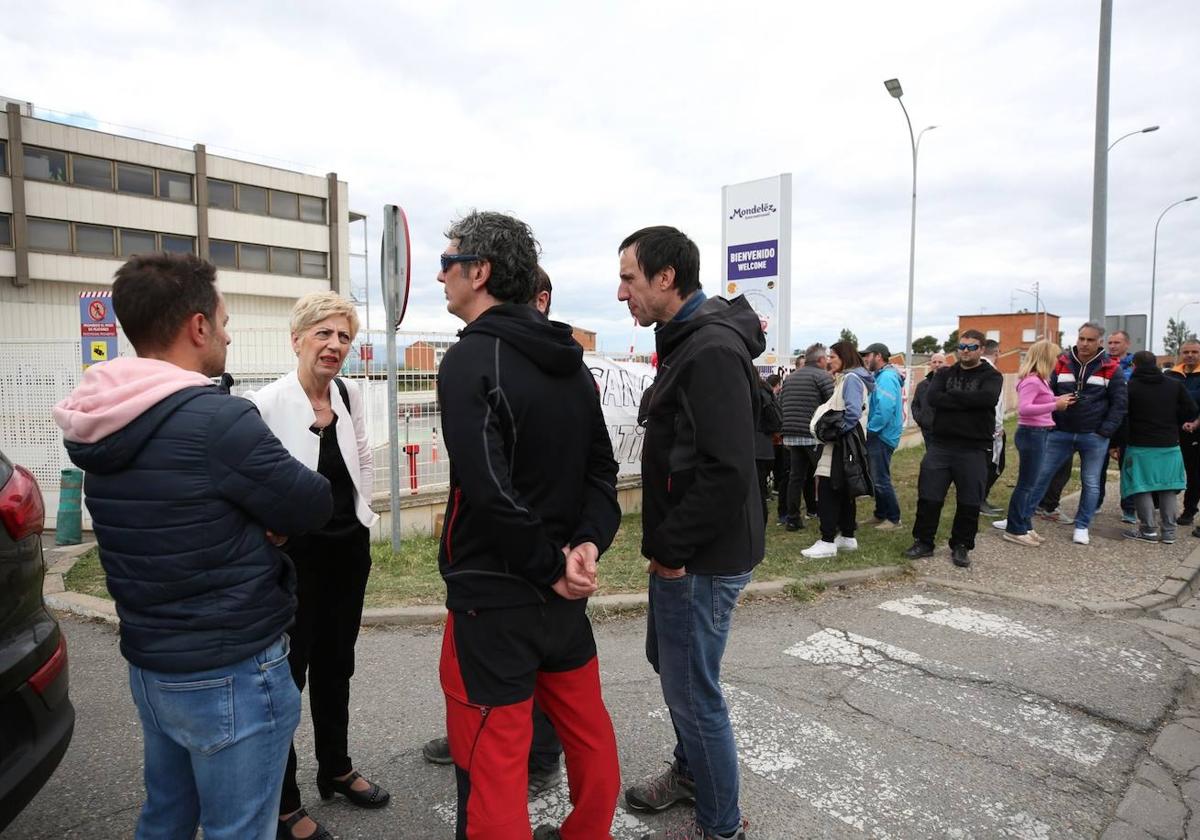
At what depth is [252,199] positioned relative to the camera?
132ft

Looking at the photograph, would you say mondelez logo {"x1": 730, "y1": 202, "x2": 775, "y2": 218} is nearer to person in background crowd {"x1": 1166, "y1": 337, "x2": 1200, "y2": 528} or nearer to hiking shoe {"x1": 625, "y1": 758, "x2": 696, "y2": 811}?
person in background crowd {"x1": 1166, "y1": 337, "x2": 1200, "y2": 528}

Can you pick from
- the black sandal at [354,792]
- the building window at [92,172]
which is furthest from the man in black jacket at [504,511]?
the building window at [92,172]

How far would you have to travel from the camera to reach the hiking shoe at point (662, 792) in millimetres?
2766

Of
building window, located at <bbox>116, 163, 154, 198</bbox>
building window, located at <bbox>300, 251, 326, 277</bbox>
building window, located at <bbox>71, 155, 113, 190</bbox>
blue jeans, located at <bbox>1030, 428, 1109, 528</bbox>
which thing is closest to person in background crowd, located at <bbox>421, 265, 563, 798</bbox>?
blue jeans, located at <bbox>1030, 428, 1109, 528</bbox>

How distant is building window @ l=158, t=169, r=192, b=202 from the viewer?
36562 mm

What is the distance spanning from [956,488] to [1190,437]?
4274mm

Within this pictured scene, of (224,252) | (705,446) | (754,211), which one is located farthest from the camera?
(224,252)

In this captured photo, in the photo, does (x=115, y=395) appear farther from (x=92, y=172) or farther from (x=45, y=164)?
(x=92, y=172)

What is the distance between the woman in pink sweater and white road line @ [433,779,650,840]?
5.72m

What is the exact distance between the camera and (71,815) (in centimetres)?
268

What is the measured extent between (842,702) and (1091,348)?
17.6 feet

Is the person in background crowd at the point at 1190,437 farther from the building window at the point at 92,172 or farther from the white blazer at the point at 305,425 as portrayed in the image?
the building window at the point at 92,172

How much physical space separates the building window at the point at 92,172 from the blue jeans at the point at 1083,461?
41.3 meters

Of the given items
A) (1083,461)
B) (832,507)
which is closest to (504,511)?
(832,507)
